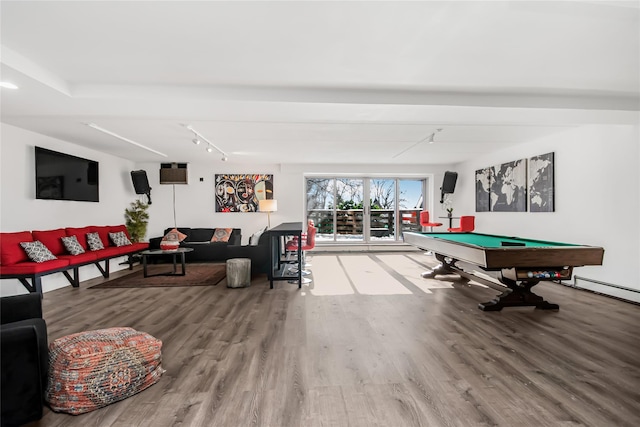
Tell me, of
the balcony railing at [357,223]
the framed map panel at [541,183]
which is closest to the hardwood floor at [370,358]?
the framed map panel at [541,183]

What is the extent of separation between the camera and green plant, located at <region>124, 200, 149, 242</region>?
25.5ft

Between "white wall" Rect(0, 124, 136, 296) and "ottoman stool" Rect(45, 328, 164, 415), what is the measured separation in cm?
377

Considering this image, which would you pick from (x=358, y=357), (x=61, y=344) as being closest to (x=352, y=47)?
(x=358, y=357)

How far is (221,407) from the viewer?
6.47 ft

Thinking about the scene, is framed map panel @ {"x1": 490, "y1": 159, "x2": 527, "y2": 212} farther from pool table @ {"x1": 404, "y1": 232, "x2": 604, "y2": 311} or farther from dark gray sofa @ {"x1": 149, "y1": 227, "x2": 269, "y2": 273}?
dark gray sofa @ {"x1": 149, "y1": 227, "x2": 269, "y2": 273}

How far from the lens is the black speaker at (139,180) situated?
788cm

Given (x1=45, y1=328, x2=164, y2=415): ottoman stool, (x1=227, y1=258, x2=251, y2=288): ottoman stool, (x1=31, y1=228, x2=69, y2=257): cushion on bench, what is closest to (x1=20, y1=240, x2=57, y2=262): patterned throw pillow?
(x1=31, y1=228, x2=69, y2=257): cushion on bench

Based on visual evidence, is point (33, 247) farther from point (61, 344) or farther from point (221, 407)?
point (221, 407)

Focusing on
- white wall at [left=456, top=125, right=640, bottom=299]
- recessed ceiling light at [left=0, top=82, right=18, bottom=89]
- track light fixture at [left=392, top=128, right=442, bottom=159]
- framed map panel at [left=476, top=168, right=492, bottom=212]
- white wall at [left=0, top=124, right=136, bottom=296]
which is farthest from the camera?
framed map panel at [left=476, top=168, right=492, bottom=212]

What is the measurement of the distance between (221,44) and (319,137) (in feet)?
10.5

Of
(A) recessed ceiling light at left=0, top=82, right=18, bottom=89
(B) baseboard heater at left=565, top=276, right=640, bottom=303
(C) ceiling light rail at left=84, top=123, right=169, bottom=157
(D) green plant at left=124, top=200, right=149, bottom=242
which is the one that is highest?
(C) ceiling light rail at left=84, top=123, right=169, bottom=157

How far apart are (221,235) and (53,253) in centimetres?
352

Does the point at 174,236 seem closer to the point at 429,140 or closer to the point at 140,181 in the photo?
the point at 140,181

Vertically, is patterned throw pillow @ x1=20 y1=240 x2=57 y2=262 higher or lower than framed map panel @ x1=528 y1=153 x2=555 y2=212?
lower
